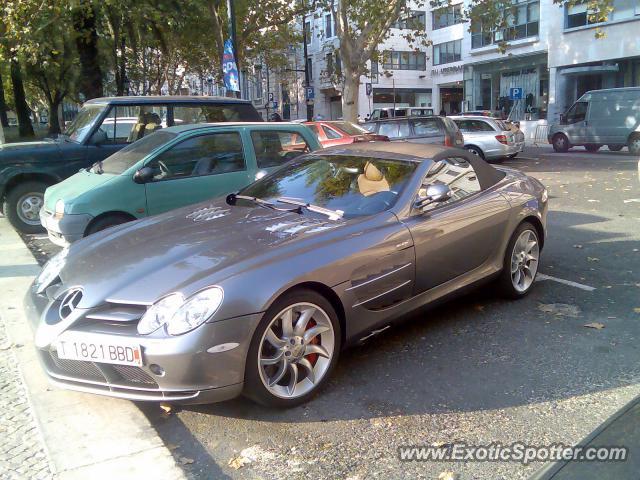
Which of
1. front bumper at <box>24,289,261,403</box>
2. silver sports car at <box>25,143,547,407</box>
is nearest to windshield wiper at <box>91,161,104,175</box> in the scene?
silver sports car at <box>25,143,547,407</box>

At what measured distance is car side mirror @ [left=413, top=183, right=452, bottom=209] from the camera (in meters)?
4.11

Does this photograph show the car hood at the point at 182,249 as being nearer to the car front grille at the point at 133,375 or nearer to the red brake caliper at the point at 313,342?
the car front grille at the point at 133,375

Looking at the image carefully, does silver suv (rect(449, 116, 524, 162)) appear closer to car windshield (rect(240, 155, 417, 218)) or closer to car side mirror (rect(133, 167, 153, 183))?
car side mirror (rect(133, 167, 153, 183))

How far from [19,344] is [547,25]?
1378 inches

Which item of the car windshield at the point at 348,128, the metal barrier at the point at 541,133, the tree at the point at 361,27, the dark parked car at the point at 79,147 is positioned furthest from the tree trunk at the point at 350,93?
the dark parked car at the point at 79,147

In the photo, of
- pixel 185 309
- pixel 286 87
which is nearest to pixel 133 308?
pixel 185 309

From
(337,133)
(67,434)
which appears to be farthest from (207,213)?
(337,133)

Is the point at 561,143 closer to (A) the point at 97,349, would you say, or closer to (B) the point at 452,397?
(B) the point at 452,397

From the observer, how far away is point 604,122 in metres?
19.6

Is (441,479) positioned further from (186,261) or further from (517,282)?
(517,282)

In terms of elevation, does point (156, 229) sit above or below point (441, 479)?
above

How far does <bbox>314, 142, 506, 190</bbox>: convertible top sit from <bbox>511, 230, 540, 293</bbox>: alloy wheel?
0.58 meters

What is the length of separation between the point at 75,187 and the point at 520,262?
4.95m

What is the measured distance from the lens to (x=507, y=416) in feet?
10.7
